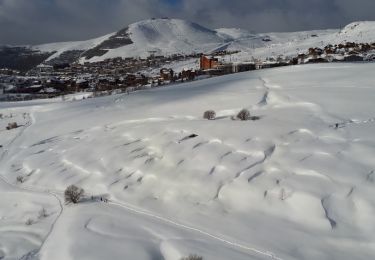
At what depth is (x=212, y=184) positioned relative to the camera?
10859 mm

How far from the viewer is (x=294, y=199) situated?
31.7 ft

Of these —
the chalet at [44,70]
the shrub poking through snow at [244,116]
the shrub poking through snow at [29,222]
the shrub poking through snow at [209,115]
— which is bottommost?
the chalet at [44,70]

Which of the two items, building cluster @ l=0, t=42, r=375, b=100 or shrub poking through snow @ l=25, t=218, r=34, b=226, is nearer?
shrub poking through snow @ l=25, t=218, r=34, b=226

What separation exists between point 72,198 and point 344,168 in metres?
6.09

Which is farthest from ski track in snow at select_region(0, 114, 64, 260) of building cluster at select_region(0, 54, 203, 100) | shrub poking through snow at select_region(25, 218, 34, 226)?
building cluster at select_region(0, 54, 203, 100)

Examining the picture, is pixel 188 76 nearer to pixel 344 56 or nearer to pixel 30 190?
pixel 344 56

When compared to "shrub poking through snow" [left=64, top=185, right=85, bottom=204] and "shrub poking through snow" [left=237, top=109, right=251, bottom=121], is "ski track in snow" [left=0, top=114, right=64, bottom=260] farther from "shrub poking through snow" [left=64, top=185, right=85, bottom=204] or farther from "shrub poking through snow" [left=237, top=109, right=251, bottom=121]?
"shrub poking through snow" [left=237, top=109, right=251, bottom=121]

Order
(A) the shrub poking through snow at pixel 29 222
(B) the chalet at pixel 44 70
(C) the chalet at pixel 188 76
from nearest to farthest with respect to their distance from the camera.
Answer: (A) the shrub poking through snow at pixel 29 222, (C) the chalet at pixel 188 76, (B) the chalet at pixel 44 70

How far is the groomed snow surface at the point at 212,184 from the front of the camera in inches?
339

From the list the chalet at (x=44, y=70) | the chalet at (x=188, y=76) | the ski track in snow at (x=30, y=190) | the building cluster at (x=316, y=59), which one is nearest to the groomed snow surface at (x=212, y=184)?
the ski track in snow at (x=30, y=190)

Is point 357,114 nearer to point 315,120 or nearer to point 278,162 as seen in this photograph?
point 315,120

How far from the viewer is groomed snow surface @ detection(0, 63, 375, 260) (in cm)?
862

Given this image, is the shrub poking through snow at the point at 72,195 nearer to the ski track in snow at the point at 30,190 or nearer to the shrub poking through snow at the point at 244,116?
the ski track in snow at the point at 30,190

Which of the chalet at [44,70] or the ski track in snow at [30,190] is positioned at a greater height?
the ski track in snow at [30,190]
